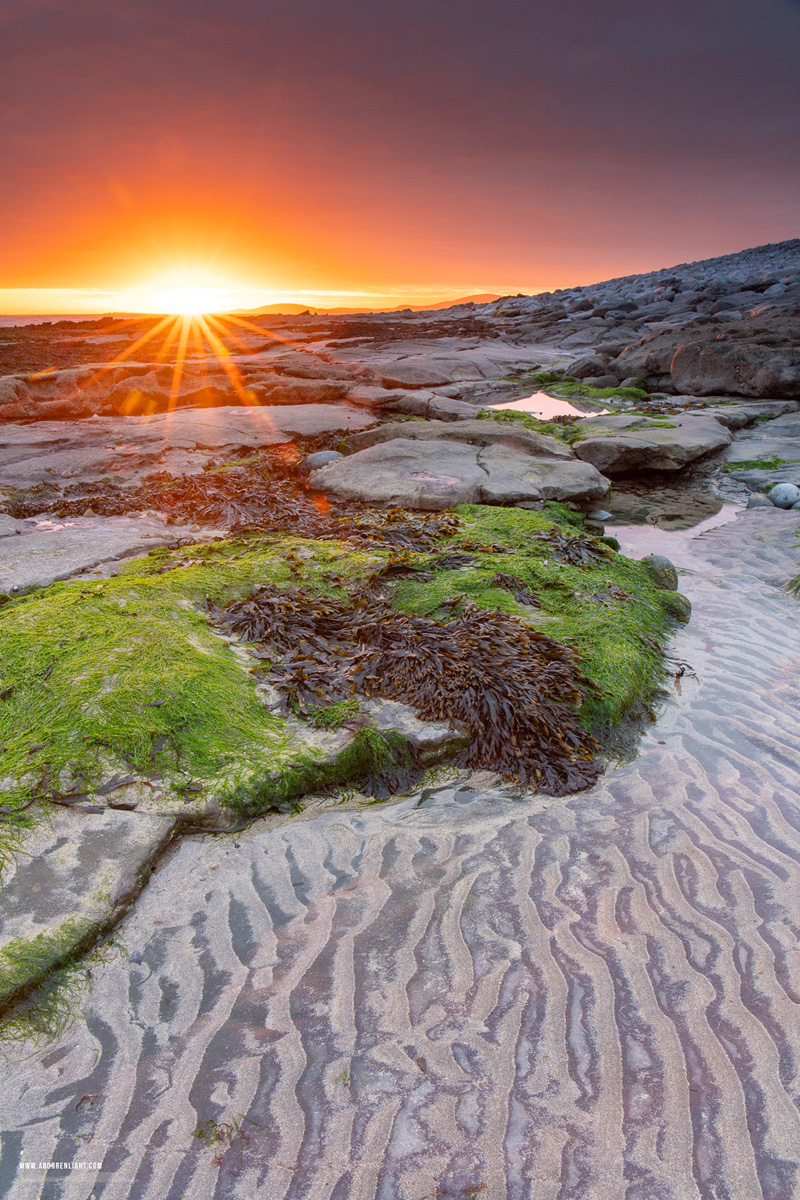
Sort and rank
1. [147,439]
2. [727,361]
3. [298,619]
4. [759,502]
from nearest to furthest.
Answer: [298,619], [759,502], [147,439], [727,361]

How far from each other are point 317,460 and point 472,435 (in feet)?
7.65

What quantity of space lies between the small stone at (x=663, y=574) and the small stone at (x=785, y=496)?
379 cm

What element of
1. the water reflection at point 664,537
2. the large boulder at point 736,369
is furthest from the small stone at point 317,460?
the large boulder at point 736,369

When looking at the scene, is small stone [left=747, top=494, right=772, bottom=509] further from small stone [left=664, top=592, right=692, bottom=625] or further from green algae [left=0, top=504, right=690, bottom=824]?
small stone [left=664, top=592, right=692, bottom=625]

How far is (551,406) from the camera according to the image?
16578 millimetres

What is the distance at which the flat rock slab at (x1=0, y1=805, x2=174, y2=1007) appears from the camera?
232 centimetres

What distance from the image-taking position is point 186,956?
8.16 ft

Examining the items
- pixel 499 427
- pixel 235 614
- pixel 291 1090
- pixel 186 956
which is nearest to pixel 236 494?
pixel 235 614

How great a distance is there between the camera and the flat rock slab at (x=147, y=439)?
915cm

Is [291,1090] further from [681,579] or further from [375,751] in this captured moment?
[681,579]

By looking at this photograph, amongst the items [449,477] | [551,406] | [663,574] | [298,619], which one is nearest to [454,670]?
[298,619]

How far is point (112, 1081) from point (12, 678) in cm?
233

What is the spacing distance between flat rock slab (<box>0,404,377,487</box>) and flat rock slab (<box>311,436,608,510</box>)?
7.52 ft

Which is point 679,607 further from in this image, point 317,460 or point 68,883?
point 317,460
